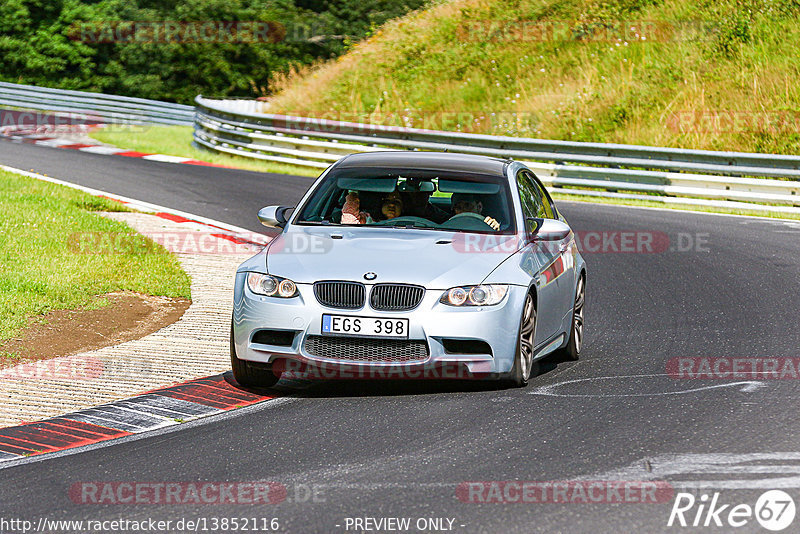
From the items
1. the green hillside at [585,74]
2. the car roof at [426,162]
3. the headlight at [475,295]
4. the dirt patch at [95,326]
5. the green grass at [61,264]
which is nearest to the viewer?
the headlight at [475,295]

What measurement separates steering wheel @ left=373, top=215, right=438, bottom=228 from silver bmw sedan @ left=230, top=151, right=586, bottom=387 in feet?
0.04

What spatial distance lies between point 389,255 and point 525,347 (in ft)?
3.70

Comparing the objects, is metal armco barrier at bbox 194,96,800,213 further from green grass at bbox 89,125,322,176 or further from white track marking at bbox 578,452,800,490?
white track marking at bbox 578,452,800,490

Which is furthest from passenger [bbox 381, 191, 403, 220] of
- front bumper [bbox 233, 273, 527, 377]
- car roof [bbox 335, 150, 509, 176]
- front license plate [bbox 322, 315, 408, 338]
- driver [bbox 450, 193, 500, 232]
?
front license plate [bbox 322, 315, 408, 338]

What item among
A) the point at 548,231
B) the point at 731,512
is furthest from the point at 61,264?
the point at 731,512

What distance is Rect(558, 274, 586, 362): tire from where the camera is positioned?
941 centimetres

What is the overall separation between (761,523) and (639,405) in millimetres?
2432

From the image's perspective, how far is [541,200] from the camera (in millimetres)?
10016

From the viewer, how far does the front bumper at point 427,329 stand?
7.61m

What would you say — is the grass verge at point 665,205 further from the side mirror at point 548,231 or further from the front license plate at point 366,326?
the front license plate at point 366,326

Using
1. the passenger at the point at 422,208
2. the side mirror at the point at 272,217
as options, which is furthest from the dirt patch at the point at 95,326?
the passenger at the point at 422,208

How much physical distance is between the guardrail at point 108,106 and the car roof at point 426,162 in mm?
31832

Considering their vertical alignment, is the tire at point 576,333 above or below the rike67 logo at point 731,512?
below

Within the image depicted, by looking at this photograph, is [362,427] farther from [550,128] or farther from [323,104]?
[323,104]
